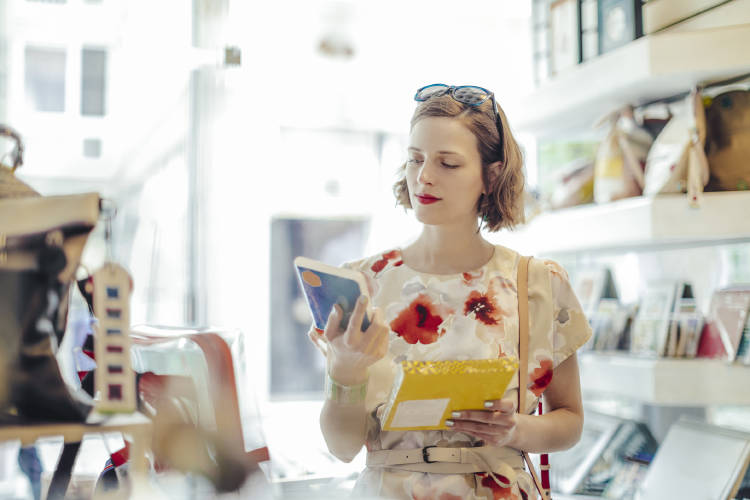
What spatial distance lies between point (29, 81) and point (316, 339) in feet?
5.34

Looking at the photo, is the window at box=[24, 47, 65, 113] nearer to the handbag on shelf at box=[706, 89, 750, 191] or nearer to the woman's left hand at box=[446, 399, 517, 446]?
the woman's left hand at box=[446, 399, 517, 446]

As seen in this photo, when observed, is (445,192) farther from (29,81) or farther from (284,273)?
(284,273)

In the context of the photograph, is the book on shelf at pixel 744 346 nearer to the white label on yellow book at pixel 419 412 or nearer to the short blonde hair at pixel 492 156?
the short blonde hair at pixel 492 156

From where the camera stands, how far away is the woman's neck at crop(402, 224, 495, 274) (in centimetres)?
138

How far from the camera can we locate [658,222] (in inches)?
85.7

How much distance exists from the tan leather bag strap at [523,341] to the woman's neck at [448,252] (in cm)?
8

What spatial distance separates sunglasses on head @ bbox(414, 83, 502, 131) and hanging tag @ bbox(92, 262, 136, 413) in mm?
825

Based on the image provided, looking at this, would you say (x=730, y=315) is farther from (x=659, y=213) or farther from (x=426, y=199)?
(x=426, y=199)

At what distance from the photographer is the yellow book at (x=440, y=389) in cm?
103

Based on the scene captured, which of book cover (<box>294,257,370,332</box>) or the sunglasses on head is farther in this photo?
the sunglasses on head

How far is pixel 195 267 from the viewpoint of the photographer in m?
2.44

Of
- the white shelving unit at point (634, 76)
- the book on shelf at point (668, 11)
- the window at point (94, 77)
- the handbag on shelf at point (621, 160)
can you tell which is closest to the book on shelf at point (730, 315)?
the handbag on shelf at point (621, 160)

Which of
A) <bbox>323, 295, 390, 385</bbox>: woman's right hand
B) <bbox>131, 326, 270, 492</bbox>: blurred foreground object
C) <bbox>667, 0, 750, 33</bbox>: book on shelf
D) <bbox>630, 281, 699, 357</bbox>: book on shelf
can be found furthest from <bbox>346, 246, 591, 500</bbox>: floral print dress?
<bbox>667, 0, 750, 33</bbox>: book on shelf

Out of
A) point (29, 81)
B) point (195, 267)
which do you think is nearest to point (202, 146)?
point (195, 267)
